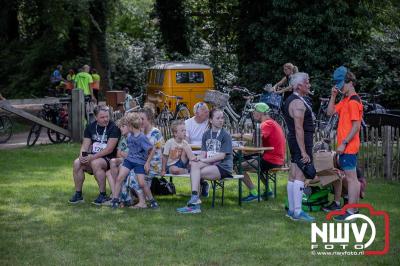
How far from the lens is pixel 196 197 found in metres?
11.1

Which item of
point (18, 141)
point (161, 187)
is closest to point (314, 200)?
point (161, 187)

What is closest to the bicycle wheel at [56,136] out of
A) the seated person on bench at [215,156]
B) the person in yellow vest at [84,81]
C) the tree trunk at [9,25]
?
the person in yellow vest at [84,81]

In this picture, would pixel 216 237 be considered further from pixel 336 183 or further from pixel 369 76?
pixel 369 76

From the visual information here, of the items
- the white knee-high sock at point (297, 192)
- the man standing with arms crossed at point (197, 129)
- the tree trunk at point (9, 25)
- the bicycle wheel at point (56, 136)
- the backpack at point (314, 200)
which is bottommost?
the backpack at point (314, 200)

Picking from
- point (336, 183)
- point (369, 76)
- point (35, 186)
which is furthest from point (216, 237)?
point (369, 76)

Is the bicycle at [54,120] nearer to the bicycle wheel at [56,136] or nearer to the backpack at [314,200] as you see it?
the bicycle wheel at [56,136]

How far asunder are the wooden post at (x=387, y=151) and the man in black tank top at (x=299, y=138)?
179 inches

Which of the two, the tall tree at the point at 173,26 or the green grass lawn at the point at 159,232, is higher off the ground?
the tall tree at the point at 173,26

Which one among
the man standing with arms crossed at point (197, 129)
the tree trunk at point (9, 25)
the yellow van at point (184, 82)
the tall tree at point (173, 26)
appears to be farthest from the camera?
the tree trunk at point (9, 25)

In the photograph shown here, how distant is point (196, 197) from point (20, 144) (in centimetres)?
1105

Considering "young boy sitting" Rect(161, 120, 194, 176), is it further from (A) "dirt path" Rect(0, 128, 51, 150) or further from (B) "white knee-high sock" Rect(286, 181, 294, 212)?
(A) "dirt path" Rect(0, 128, 51, 150)

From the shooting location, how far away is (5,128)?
2200cm

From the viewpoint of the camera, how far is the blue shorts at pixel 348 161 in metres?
10.4

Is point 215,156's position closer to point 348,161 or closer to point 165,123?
point 348,161
